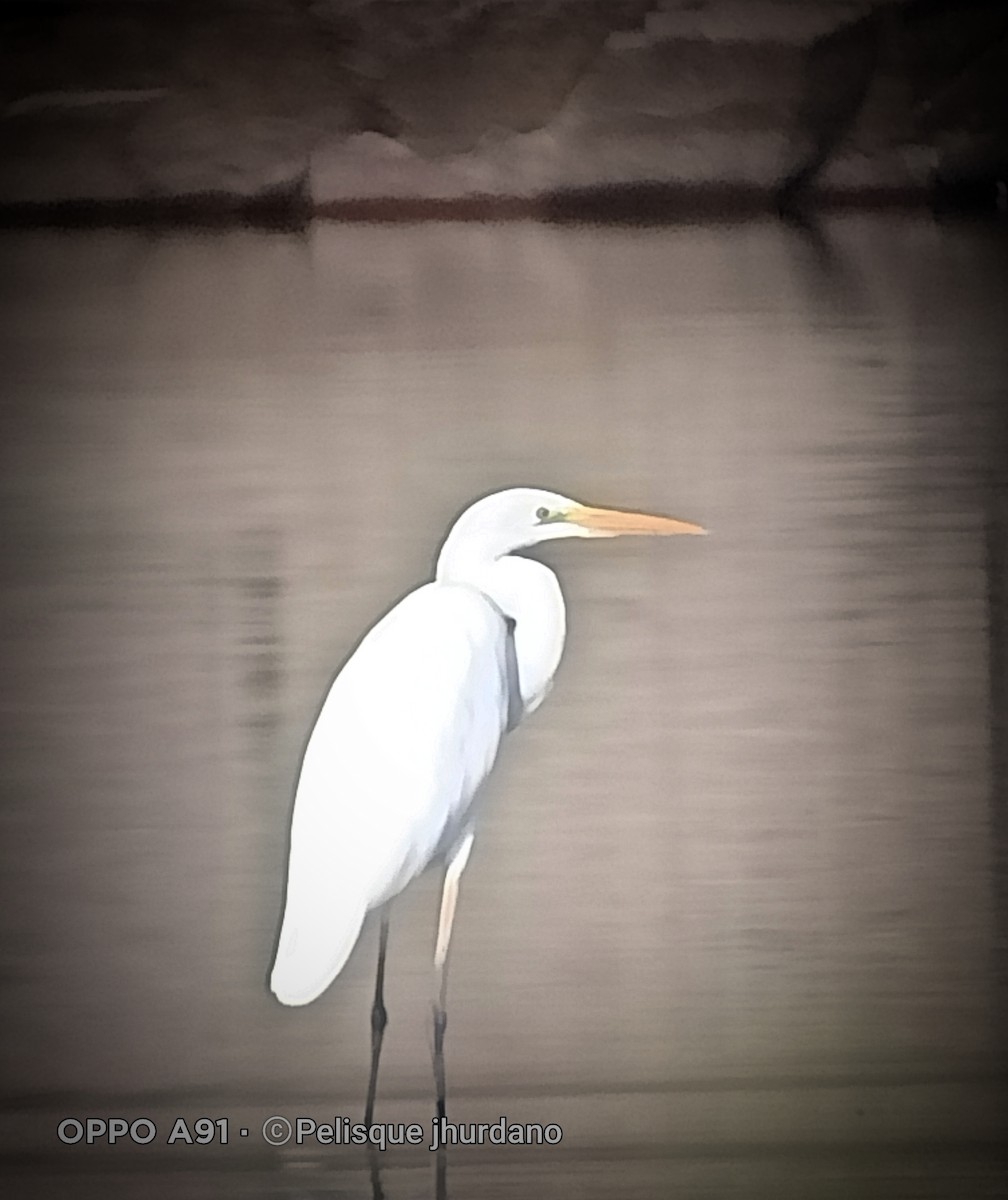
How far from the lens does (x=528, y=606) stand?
3.88 feet

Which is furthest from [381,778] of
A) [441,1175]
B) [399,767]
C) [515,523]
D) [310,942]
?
[441,1175]

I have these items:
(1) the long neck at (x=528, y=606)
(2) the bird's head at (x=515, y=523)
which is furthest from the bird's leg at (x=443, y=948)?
(2) the bird's head at (x=515, y=523)

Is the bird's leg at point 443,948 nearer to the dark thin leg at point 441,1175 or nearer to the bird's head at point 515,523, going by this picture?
the dark thin leg at point 441,1175

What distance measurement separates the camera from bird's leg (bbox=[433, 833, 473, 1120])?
1168 millimetres

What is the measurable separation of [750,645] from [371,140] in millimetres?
650

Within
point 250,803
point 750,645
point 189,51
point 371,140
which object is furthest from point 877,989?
point 189,51

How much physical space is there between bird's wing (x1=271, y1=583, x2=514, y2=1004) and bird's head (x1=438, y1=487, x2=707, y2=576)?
7 centimetres

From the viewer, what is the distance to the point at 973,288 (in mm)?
1217

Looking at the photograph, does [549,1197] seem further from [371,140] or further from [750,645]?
[371,140]

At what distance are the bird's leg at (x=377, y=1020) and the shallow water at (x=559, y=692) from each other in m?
0.01

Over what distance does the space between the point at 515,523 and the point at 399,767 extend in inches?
10.6

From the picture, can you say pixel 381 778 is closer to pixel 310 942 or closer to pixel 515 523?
pixel 310 942

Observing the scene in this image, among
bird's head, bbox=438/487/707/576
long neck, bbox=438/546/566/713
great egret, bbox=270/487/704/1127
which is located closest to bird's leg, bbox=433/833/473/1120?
great egret, bbox=270/487/704/1127

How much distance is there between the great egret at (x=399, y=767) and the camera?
45.9 inches
